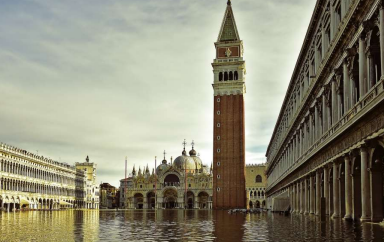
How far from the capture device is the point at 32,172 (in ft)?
318

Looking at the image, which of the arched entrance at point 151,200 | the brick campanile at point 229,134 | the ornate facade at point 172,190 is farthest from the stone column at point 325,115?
the arched entrance at point 151,200

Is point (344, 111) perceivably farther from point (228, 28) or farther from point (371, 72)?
point (228, 28)

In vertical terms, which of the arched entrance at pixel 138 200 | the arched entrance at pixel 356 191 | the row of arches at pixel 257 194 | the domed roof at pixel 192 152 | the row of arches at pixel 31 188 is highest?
the domed roof at pixel 192 152

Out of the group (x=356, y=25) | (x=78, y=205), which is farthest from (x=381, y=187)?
(x=78, y=205)

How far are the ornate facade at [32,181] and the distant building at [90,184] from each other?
1793 centimetres

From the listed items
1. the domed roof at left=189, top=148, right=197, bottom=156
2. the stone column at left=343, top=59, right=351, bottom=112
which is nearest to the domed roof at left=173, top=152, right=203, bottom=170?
the domed roof at left=189, top=148, right=197, bottom=156

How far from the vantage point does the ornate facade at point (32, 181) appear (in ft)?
267

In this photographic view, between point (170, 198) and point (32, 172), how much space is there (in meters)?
55.1

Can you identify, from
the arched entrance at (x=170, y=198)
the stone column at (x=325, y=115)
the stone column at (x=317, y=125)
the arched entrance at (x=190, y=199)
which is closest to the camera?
the stone column at (x=325, y=115)

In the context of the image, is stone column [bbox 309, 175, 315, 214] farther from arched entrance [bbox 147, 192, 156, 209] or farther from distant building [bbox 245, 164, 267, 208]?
arched entrance [bbox 147, 192, 156, 209]

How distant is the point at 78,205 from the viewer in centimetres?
13300

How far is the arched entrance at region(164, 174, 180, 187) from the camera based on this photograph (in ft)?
468

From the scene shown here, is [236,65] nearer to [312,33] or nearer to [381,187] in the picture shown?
[312,33]

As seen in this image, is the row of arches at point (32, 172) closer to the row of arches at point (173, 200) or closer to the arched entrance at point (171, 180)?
the row of arches at point (173, 200)
